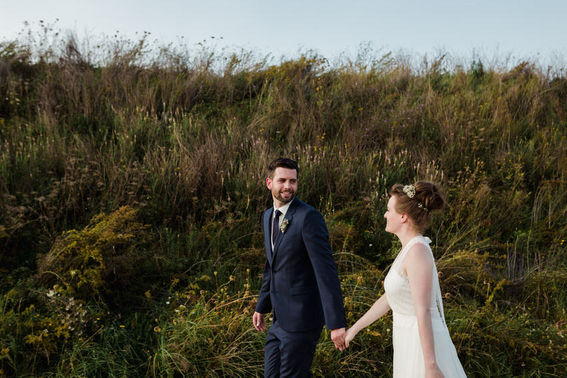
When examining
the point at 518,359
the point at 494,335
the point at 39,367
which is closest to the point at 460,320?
the point at 494,335

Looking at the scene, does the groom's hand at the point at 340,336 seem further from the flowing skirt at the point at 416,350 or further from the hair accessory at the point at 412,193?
the hair accessory at the point at 412,193

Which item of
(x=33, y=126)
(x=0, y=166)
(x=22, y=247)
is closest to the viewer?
(x=22, y=247)

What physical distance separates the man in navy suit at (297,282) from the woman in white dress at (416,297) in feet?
0.88

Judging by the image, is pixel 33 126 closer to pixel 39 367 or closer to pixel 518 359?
pixel 39 367

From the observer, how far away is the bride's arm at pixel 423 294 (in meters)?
2.27

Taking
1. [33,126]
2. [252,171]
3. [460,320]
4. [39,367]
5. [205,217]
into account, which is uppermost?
[33,126]

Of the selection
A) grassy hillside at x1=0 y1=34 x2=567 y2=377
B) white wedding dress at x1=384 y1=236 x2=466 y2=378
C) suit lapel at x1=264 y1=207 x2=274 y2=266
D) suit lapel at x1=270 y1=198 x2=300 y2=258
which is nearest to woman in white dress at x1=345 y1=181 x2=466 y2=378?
white wedding dress at x1=384 y1=236 x2=466 y2=378

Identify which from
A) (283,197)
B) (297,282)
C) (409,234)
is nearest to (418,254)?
(409,234)

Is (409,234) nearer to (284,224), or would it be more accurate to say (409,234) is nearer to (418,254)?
(418,254)

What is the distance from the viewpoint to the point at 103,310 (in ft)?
14.4

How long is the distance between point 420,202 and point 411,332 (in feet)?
2.47

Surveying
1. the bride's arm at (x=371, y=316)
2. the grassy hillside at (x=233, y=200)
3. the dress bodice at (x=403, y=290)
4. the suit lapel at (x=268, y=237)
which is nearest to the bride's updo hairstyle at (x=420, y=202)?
the dress bodice at (x=403, y=290)

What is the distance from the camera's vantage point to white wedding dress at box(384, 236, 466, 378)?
241 centimetres

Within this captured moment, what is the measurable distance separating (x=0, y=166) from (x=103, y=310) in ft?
10.2
